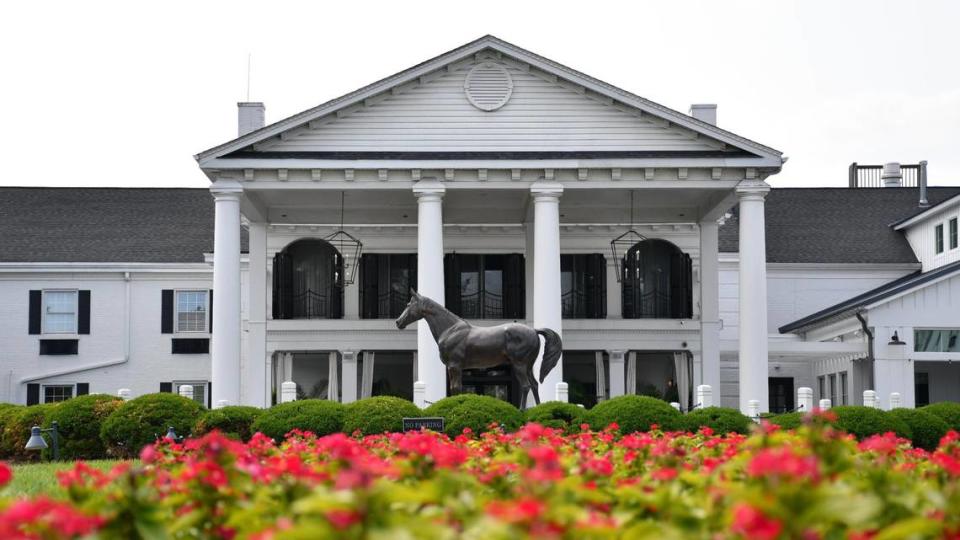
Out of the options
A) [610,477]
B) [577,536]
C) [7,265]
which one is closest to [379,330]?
[7,265]

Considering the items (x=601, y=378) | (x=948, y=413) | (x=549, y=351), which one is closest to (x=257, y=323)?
(x=601, y=378)

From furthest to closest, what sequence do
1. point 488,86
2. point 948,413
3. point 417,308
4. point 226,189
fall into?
point 488,86
point 226,189
point 417,308
point 948,413

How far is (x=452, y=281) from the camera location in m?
47.0

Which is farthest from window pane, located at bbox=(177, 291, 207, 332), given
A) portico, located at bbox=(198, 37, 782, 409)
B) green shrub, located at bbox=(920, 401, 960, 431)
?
green shrub, located at bbox=(920, 401, 960, 431)

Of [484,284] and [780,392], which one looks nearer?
[484,284]

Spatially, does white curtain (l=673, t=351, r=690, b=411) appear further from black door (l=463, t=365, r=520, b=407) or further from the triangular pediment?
the triangular pediment

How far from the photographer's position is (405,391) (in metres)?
47.2

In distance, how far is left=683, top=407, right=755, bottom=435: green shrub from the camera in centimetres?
2794

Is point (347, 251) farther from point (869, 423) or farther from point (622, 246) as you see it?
point (869, 423)

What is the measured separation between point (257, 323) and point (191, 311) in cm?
684

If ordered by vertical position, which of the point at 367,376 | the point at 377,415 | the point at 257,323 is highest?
the point at 257,323

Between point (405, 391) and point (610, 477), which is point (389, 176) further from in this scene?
point (610, 477)

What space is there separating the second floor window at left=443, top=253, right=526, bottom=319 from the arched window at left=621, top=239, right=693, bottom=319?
371 centimetres

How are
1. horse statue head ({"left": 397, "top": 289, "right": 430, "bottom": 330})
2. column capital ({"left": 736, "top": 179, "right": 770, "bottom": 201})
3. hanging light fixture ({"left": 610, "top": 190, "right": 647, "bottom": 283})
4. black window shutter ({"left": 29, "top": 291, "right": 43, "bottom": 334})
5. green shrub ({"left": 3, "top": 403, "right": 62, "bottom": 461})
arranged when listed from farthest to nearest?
black window shutter ({"left": 29, "top": 291, "right": 43, "bottom": 334}), hanging light fixture ({"left": 610, "top": 190, "right": 647, "bottom": 283}), column capital ({"left": 736, "top": 179, "right": 770, "bottom": 201}), horse statue head ({"left": 397, "top": 289, "right": 430, "bottom": 330}), green shrub ({"left": 3, "top": 403, "right": 62, "bottom": 461})
